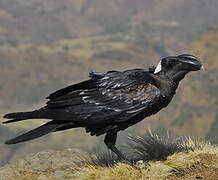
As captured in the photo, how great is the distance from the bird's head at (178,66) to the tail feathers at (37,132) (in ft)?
6.10

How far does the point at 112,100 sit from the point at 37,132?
1.25m

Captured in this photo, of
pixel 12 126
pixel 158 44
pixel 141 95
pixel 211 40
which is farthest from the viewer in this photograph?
pixel 158 44

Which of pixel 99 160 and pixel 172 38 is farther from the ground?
pixel 99 160

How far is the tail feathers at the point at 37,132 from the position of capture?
7.98m

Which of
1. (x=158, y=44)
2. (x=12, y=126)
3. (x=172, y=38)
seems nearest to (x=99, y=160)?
(x=12, y=126)

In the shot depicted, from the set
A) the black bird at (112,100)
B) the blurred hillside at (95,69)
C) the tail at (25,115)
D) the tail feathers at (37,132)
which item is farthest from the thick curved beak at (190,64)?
the blurred hillside at (95,69)

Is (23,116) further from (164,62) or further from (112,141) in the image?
(164,62)

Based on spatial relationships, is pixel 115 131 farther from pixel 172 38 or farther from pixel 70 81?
pixel 172 38

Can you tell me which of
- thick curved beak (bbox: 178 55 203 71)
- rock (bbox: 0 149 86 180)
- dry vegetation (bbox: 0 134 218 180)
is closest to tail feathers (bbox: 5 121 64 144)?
dry vegetation (bbox: 0 134 218 180)

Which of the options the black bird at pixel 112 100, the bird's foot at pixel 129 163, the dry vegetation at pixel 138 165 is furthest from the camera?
the bird's foot at pixel 129 163

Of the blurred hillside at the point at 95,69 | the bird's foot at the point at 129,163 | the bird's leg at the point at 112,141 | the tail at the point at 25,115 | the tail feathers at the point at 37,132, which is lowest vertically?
the blurred hillside at the point at 95,69

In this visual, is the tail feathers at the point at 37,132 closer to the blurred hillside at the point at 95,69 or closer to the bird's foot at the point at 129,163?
the bird's foot at the point at 129,163

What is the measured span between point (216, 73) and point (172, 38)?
422 ft

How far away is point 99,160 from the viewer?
9.22 meters
